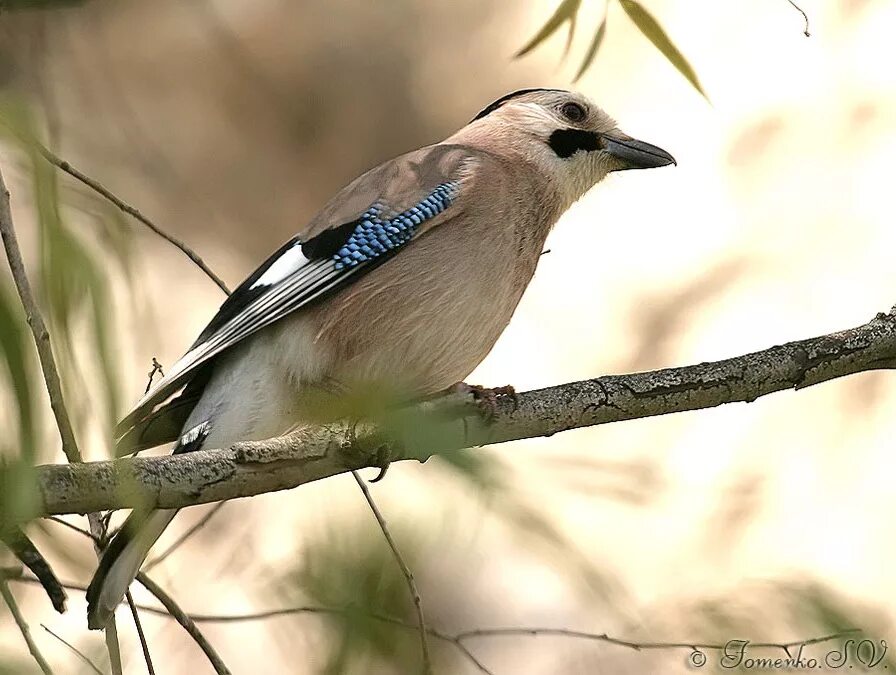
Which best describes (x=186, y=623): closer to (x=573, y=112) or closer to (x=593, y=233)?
(x=573, y=112)

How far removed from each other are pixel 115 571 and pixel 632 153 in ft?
4.14

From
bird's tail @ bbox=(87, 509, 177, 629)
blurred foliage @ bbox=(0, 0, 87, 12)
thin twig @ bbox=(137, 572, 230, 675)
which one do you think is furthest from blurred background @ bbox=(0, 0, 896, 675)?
thin twig @ bbox=(137, 572, 230, 675)

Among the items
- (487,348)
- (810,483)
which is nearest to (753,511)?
(810,483)

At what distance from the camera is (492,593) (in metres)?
3.63

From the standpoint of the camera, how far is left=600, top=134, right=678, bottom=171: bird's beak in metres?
2.40

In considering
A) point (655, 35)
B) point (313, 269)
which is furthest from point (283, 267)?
point (655, 35)

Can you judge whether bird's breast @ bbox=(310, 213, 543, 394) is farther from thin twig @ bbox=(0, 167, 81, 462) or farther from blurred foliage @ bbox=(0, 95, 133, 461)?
blurred foliage @ bbox=(0, 95, 133, 461)

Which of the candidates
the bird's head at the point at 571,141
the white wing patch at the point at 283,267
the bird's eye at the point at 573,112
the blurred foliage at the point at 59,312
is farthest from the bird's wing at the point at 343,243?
the blurred foliage at the point at 59,312

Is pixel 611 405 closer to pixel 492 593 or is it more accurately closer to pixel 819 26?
pixel 492 593

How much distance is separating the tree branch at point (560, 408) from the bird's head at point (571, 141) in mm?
722

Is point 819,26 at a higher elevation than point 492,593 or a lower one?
higher

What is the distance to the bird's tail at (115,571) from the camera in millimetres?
1742

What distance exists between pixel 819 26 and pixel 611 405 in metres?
2.71

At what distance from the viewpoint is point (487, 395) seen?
1.83 metres
